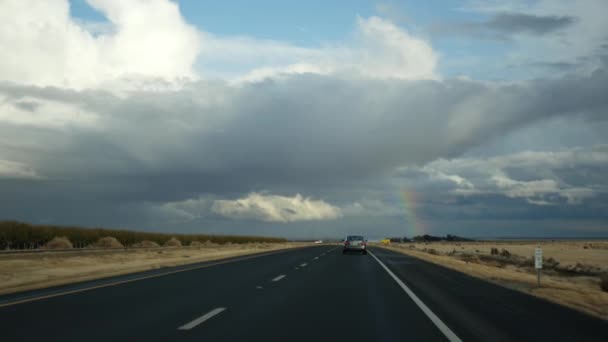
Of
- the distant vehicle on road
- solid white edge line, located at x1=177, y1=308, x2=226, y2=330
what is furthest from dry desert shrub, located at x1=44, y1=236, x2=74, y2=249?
solid white edge line, located at x1=177, y1=308, x2=226, y2=330

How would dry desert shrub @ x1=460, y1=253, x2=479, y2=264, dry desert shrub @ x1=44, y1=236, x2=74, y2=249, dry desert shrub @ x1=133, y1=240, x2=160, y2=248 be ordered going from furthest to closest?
dry desert shrub @ x1=133, y1=240, x2=160, y2=248 < dry desert shrub @ x1=44, y1=236, x2=74, y2=249 < dry desert shrub @ x1=460, y1=253, x2=479, y2=264

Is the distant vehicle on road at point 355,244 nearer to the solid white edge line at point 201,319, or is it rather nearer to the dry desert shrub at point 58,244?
the dry desert shrub at point 58,244

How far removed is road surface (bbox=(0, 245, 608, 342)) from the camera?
9.02 m

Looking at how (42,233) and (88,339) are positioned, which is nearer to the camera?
(88,339)

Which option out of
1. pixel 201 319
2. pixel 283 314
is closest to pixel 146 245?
pixel 283 314

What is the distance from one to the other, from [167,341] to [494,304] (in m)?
8.71

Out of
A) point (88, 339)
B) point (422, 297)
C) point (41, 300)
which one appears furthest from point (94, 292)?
point (422, 297)

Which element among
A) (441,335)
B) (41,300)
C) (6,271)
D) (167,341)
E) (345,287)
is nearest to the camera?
(167,341)

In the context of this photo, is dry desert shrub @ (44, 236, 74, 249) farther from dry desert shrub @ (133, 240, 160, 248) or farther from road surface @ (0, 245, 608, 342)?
road surface @ (0, 245, 608, 342)

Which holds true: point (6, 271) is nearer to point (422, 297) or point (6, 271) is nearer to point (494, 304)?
point (422, 297)

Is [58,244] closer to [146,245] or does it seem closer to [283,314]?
[146,245]

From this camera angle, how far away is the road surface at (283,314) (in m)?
9.02

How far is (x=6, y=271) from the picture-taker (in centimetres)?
2186

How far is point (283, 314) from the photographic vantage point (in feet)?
37.0
